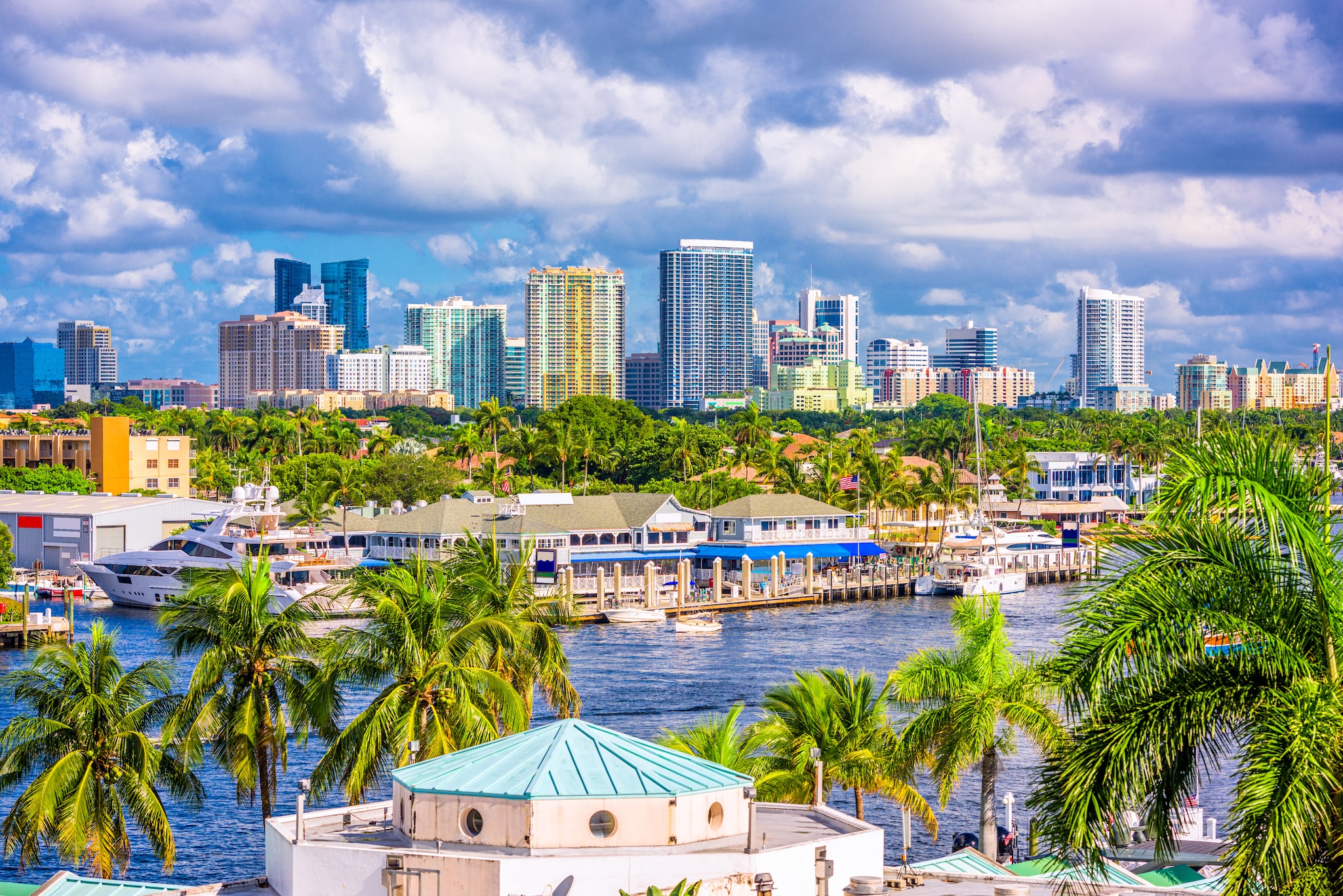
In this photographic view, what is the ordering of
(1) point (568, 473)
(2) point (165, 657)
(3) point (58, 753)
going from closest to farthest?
1. (3) point (58, 753)
2. (2) point (165, 657)
3. (1) point (568, 473)

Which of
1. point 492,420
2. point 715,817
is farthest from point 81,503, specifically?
point 715,817

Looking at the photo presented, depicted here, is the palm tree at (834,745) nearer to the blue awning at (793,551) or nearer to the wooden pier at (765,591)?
the wooden pier at (765,591)

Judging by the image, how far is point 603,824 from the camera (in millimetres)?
18234

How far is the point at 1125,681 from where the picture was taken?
39.3 feet

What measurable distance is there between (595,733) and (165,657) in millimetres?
53976

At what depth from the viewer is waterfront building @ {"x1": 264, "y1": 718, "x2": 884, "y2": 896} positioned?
17750 millimetres

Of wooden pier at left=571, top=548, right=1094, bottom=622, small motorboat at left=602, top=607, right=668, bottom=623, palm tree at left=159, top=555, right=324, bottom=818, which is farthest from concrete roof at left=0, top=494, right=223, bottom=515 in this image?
palm tree at left=159, top=555, right=324, bottom=818

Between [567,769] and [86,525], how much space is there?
3820 inches

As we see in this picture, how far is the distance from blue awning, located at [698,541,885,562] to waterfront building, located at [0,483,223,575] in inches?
1529

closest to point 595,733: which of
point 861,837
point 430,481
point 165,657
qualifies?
point 861,837

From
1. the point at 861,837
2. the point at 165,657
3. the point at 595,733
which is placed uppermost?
the point at 595,733

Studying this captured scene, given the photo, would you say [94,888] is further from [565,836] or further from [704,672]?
[704,672]

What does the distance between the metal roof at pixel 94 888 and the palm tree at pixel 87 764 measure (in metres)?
2.96

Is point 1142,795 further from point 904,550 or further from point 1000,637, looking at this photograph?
point 904,550
